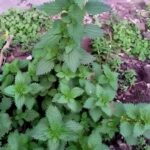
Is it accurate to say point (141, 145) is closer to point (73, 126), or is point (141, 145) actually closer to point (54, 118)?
point (73, 126)

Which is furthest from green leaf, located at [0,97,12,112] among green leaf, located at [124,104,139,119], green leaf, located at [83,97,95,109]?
green leaf, located at [124,104,139,119]

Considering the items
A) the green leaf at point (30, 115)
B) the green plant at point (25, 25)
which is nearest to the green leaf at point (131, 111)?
the green leaf at point (30, 115)

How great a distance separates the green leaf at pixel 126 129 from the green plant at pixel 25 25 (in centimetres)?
125

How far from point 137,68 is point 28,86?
111cm

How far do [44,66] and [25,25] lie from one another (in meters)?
0.98

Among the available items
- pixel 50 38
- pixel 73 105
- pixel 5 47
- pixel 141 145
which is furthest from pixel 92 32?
pixel 5 47

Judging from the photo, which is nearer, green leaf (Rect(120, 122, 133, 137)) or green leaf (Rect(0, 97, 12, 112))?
green leaf (Rect(120, 122, 133, 137))

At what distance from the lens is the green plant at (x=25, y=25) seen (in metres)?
3.49

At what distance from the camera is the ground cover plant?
8.19 ft

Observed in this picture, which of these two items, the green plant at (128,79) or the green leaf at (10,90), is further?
the green plant at (128,79)

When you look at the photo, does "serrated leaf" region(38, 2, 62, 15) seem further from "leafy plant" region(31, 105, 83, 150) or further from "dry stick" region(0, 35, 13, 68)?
"dry stick" region(0, 35, 13, 68)

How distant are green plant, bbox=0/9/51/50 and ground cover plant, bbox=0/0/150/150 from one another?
551mm

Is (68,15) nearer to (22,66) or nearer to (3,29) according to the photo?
(22,66)

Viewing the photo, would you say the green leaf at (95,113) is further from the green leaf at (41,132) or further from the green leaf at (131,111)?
the green leaf at (41,132)
